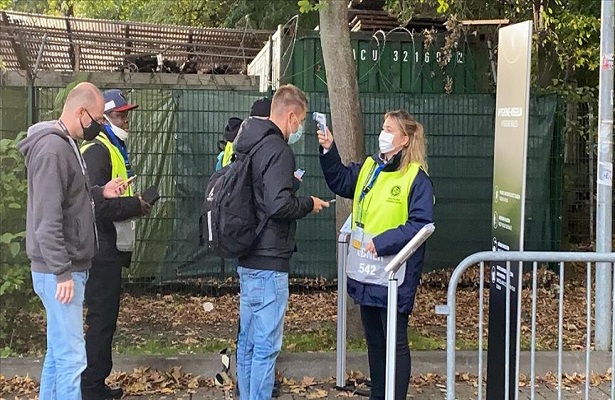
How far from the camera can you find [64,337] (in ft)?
13.6

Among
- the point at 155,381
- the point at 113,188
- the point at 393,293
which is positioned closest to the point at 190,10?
the point at 155,381

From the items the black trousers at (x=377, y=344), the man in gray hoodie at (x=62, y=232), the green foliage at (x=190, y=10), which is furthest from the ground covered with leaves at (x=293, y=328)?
the green foliage at (x=190, y=10)

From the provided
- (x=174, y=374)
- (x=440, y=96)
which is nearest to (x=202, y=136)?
(x=440, y=96)

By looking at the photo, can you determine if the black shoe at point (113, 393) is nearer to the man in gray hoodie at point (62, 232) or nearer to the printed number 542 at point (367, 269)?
the man in gray hoodie at point (62, 232)

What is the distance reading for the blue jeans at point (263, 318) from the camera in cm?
447

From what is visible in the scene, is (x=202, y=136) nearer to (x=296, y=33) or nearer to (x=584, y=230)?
(x=296, y=33)

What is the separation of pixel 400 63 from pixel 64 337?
678cm

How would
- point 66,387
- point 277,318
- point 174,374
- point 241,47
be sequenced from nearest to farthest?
point 66,387
point 277,318
point 174,374
point 241,47

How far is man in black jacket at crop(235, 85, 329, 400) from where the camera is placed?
4.38 meters

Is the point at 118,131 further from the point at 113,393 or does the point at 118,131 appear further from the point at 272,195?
the point at 113,393

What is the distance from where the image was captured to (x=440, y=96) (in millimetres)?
8930

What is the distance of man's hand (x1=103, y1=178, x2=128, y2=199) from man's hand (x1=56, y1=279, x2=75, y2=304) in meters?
0.79

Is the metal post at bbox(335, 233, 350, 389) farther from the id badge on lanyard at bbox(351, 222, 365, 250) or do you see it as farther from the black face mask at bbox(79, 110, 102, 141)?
the black face mask at bbox(79, 110, 102, 141)

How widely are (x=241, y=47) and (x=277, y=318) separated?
1025 cm
